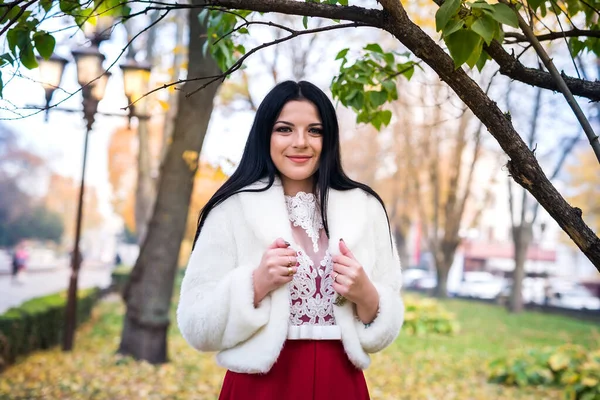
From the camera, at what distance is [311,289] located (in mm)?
2248

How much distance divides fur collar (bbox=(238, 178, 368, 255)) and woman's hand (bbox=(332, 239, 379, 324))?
0.31 ft

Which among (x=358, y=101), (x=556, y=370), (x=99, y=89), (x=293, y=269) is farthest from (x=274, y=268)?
(x=99, y=89)

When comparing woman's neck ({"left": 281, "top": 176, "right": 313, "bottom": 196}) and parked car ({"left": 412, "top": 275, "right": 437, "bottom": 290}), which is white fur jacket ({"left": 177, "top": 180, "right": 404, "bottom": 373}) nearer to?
woman's neck ({"left": 281, "top": 176, "right": 313, "bottom": 196})

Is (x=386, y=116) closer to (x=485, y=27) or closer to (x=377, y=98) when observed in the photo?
(x=377, y=98)

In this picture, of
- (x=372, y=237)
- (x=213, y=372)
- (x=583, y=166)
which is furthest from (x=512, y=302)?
(x=372, y=237)

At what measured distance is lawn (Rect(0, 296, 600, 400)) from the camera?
20.2ft

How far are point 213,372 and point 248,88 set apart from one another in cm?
768

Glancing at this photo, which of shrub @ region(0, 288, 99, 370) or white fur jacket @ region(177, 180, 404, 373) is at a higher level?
white fur jacket @ region(177, 180, 404, 373)

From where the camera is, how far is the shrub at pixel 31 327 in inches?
286

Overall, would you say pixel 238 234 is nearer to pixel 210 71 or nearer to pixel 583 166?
pixel 210 71

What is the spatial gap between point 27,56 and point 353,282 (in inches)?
64.6

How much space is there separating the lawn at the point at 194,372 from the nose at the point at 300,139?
4.33m

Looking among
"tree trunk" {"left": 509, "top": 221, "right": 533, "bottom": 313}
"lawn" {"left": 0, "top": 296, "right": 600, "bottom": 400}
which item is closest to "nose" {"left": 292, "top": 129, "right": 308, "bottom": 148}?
"lawn" {"left": 0, "top": 296, "right": 600, "bottom": 400}

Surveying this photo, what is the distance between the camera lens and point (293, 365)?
2176 millimetres
